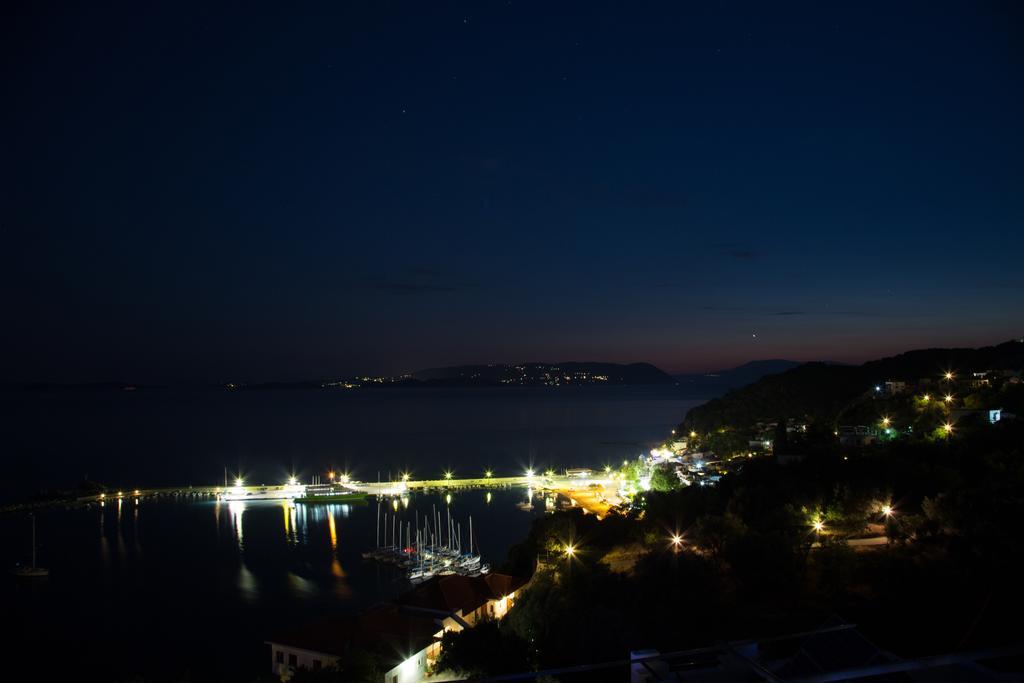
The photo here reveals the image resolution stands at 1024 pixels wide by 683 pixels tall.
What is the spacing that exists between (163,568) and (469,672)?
1595cm

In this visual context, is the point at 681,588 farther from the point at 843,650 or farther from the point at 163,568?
the point at 163,568

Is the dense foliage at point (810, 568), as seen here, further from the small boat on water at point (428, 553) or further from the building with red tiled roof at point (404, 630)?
the small boat on water at point (428, 553)

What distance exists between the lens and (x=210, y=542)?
73.4ft

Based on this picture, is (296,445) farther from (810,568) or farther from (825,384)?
(810,568)

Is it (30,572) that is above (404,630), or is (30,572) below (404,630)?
below

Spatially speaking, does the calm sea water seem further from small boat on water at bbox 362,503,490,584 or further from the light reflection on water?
small boat on water at bbox 362,503,490,584

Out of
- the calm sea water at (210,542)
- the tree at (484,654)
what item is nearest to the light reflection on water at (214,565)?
the calm sea water at (210,542)

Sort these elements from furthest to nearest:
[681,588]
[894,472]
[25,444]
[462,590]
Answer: [25,444], [462,590], [894,472], [681,588]

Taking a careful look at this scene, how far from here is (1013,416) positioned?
13461 millimetres

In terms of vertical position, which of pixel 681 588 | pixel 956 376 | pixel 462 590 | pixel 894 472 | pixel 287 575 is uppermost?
pixel 956 376

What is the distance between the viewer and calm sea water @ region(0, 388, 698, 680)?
46.0 ft

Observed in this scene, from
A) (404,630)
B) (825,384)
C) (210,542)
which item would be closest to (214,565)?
(210,542)

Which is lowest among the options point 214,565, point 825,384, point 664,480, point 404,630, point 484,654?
point 214,565

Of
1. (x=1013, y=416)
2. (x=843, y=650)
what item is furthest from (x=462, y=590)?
(x=1013, y=416)
